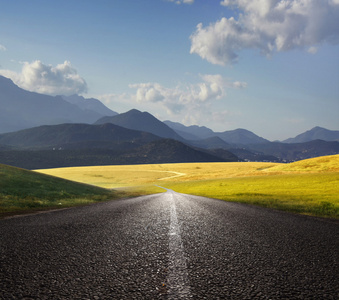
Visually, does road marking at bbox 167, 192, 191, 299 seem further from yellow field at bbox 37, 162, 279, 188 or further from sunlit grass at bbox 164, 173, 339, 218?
yellow field at bbox 37, 162, 279, 188

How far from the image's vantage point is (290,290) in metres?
3.26

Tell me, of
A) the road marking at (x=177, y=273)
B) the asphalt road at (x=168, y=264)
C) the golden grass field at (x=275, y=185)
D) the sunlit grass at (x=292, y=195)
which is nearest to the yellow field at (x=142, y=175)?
the golden grass field at (x=275, y=185)

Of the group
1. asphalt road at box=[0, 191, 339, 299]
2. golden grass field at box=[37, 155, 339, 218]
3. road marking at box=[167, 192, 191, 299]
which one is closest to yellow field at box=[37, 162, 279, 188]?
golden grass field at box=[37, 155, 339, 218]

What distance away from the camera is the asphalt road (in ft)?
10.6

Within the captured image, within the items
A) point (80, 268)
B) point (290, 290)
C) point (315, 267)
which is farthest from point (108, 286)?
point (315, 267)

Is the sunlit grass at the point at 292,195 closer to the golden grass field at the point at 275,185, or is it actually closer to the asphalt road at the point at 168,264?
the golden grass field at the point at 275,185

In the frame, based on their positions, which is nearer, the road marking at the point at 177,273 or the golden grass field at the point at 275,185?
the road marking at the point at 177,273

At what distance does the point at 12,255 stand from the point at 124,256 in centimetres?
230

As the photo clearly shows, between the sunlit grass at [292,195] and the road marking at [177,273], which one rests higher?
the road marking at [177,273]

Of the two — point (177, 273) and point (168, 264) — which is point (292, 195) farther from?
point (177, 273)

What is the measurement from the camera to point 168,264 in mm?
4289

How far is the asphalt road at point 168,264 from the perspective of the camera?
3219 millimetres

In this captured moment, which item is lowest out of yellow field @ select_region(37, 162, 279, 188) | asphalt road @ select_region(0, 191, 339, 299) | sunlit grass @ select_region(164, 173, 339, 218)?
yellow field @ select_region(37, 162, 279, 188)

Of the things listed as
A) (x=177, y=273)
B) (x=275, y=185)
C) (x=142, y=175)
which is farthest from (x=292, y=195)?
(x=142, y=175)
